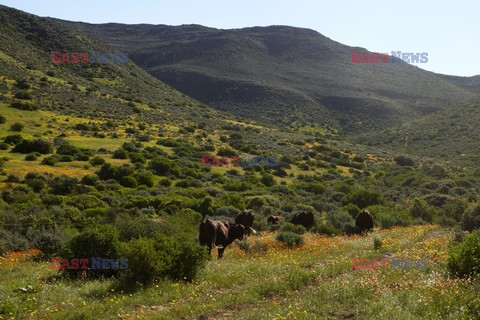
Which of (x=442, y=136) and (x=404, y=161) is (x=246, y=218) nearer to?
Answer: (x=404, y=161)

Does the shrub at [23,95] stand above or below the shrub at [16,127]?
above

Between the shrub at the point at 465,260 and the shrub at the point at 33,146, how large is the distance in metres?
36.4

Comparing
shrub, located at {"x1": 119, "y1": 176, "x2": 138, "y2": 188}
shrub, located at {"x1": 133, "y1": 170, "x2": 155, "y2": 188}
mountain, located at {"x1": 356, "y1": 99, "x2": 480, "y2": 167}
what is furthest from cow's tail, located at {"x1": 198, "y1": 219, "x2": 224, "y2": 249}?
mountain, located at {"x1": 356, "y1": 99, "x2": 480, "y2": 167}

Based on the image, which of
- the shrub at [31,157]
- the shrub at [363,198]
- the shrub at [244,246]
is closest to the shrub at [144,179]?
the shrub at [31,157]

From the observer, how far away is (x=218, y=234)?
13.6 m

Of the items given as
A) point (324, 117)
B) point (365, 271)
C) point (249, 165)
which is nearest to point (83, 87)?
point (249, 165)

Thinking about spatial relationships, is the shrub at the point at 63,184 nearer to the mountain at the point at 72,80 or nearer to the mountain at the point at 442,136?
the mountain at the point at 72,80

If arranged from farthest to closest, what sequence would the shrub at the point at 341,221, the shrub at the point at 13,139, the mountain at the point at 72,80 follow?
the mountain at the point at 72,80, the shrub at the point at 13,139, the shrub at the point at 341,221

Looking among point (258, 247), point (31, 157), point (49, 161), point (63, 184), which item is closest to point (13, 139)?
point (31, 157)

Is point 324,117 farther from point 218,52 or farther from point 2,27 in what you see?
point 2,27

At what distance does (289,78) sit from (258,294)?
122 metres

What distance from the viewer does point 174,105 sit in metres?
80.1

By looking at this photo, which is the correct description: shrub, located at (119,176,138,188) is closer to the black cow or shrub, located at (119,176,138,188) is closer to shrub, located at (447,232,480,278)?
the black cow

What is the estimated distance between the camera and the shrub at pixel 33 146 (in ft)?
118
